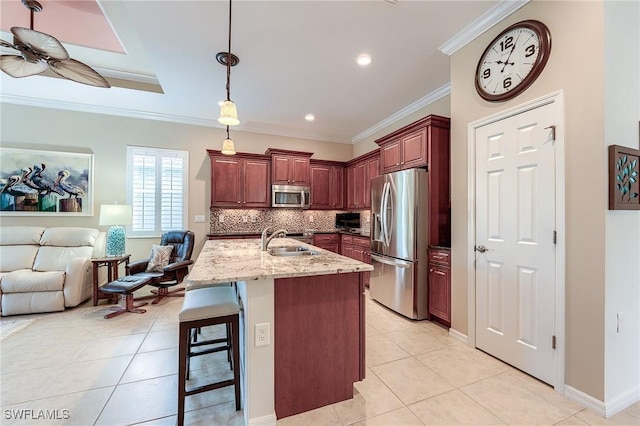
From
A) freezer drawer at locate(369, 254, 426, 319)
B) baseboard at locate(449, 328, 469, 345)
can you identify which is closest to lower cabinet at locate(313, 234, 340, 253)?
freezer drawer at locate(369, 254, 426, 319)

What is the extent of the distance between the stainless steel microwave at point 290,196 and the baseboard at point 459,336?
10.9 ft

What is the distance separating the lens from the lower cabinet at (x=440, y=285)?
9.45 feet

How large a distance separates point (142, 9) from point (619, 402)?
4.65 meters

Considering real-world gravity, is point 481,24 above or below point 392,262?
above

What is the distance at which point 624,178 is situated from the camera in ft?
5.76

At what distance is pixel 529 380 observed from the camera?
2023 mm

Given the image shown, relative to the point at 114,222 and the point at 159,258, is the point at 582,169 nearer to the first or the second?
the point at 159,258

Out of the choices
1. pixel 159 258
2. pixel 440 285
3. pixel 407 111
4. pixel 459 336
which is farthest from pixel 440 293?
pixel 159 258

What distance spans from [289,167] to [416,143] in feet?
8.50

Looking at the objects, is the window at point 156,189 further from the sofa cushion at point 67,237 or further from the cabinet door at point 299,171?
the cabinet door at point 299,171

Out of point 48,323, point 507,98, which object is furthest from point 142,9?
point 48,323

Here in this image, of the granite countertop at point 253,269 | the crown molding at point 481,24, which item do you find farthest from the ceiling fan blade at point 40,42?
the crown molding at point 481,24

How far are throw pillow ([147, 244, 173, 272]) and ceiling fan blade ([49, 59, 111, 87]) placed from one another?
236 centimetres

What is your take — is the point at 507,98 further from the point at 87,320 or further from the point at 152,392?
the point at 87,320
